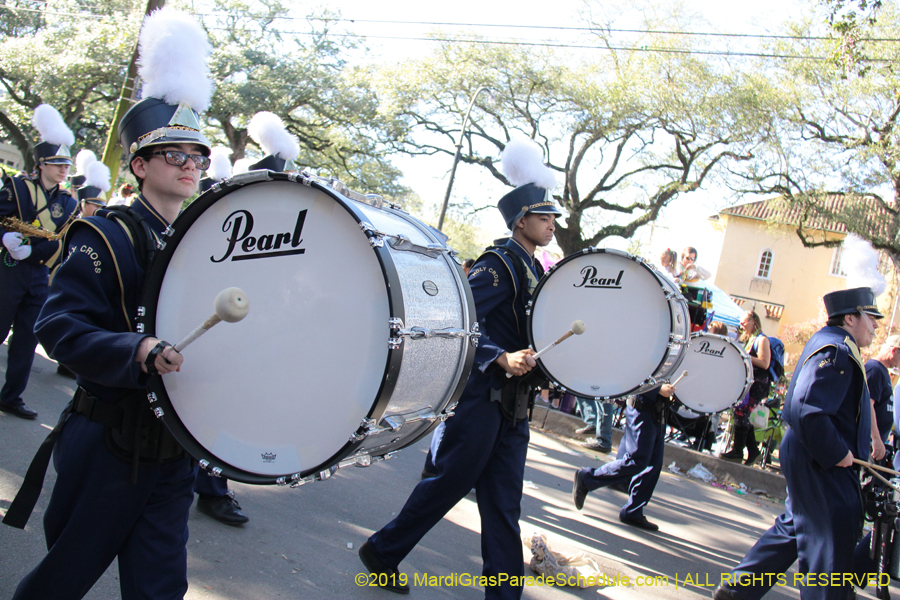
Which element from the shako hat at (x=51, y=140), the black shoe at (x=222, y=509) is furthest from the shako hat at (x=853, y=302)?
the shako hat at (x=51, y=140)

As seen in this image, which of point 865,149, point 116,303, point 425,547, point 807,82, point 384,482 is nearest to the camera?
point 116,303

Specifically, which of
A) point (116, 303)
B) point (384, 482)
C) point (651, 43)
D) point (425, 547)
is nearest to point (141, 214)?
point (116, 303)

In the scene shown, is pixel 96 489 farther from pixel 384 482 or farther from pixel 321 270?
pixel 384 482

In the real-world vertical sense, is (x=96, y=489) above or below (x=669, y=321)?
below

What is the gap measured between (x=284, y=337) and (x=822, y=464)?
9.45ft

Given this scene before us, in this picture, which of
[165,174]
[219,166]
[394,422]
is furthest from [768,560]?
[219,166]

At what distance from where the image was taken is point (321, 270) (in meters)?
2.12

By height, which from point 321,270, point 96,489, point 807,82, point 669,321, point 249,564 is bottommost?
point 249,564

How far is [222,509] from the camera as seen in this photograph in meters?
4.16

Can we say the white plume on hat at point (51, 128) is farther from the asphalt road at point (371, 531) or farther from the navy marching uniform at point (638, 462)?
the navy marching uniform at point (638, 462)

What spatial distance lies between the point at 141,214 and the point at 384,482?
12.3 feet

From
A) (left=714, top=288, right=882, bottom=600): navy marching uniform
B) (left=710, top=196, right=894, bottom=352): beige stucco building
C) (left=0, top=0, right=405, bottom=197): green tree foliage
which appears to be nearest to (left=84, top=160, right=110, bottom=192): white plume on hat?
(left=714, top=288, right=882, bottom=600): navy marching uniform

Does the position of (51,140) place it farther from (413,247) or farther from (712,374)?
(712,374)

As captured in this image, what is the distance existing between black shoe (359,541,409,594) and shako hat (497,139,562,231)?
6.46ft
